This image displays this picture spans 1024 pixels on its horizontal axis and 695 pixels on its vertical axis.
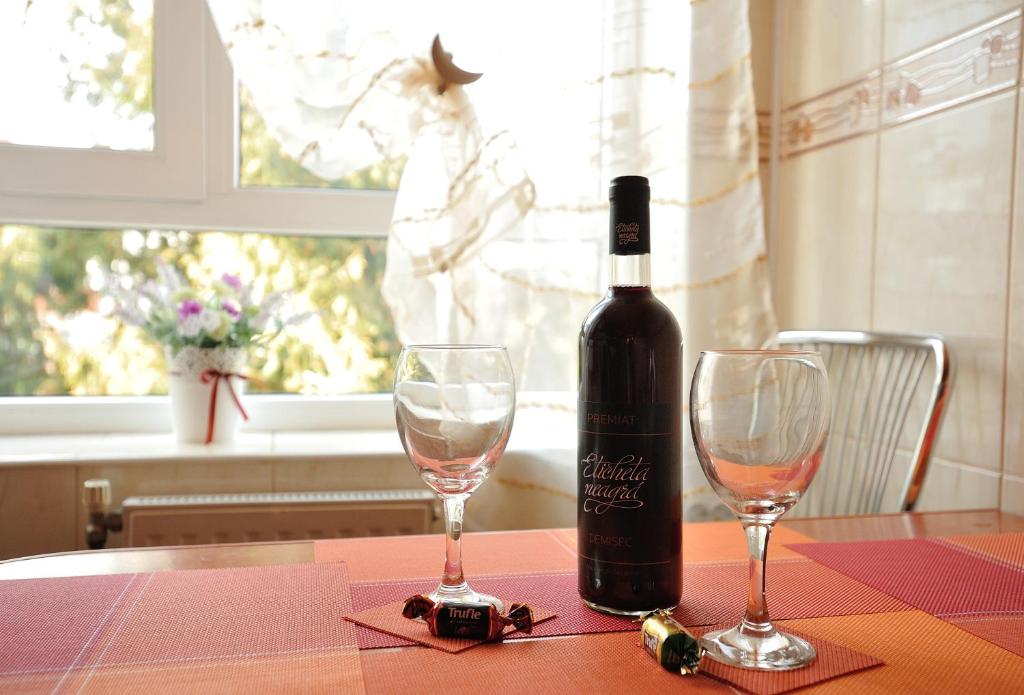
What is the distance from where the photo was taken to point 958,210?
1.31 metres

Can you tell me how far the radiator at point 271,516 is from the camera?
58.3 inches

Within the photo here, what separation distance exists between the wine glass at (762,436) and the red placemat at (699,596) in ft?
0.28

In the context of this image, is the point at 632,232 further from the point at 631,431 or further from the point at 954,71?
the point at 954,71

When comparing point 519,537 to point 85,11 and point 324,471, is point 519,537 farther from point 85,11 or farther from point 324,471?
point 85,11

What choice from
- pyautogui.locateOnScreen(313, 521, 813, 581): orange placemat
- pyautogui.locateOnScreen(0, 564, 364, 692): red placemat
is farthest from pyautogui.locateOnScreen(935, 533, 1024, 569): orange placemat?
pyautogui.locateOnScreen(0, 564, 364, 692): red placemat

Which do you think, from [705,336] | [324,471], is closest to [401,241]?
[324,471]

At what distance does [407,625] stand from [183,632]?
148 millimetres

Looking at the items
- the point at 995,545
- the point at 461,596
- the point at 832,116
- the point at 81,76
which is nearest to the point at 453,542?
the point at 461,596

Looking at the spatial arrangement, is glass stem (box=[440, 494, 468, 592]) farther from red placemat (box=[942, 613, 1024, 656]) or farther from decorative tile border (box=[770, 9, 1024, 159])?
decorative tile border (box=[770, 9, 1024, 159])

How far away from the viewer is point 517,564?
30.7 inches

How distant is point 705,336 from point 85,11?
135 cm

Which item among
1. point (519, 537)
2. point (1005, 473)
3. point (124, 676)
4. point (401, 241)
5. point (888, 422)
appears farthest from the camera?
point (401, 241)

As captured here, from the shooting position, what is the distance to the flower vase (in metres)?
1.69

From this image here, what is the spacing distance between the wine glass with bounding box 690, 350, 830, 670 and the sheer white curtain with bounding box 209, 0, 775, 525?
1037 mm
